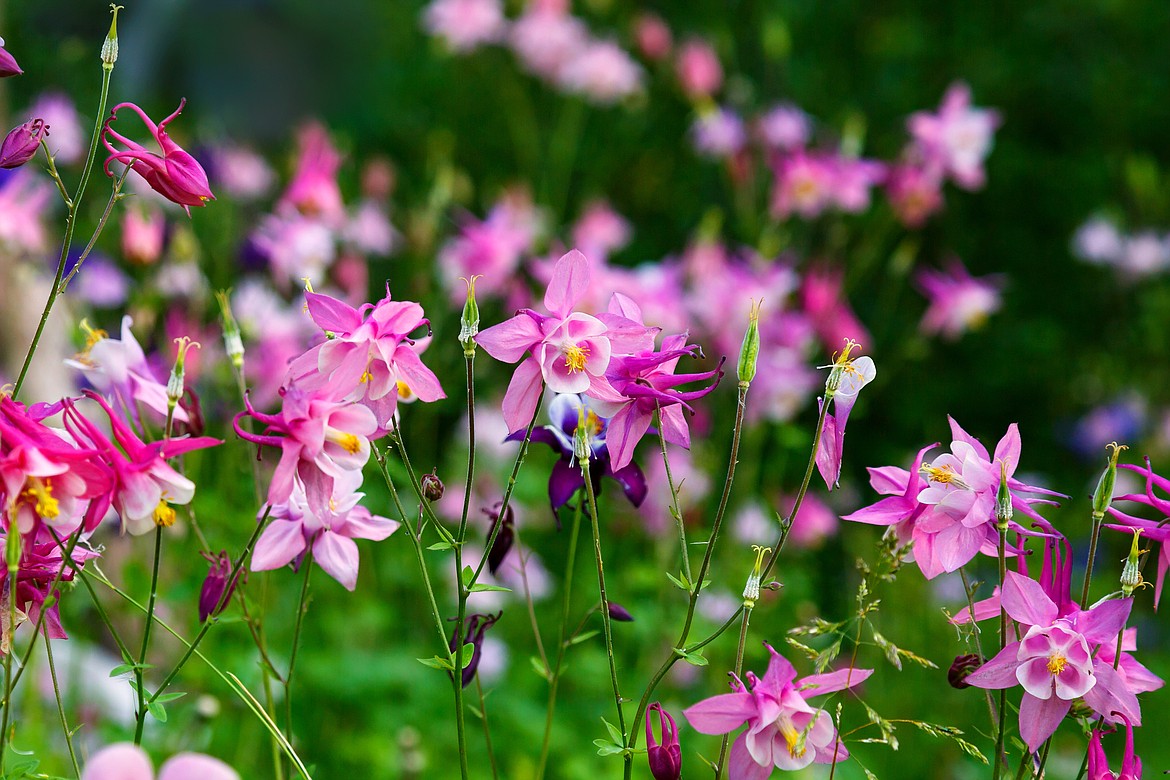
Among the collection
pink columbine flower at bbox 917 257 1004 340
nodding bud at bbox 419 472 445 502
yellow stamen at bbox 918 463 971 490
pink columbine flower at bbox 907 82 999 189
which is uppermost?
yellow stamen at bbox 918 463 971 490

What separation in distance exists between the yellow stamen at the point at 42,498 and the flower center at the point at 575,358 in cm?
46

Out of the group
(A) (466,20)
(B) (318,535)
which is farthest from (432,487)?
(A) (466,20)

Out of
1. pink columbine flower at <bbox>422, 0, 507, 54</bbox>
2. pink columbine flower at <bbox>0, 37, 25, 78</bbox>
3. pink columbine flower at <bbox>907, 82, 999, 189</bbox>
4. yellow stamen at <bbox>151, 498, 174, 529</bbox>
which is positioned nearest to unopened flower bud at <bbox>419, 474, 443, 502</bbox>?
yellow stamen at <bbox>151, 498, 174, 529</bbox>

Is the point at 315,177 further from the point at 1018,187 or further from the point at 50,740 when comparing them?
the point at 1018,187

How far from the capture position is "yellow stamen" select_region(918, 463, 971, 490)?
1086mm

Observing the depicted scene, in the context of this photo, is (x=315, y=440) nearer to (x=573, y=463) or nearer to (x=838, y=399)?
(x=573, y=463)

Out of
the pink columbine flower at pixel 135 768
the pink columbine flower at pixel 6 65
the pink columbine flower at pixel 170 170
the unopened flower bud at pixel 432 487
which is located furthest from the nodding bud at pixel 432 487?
the pink columbine flower at pixel 6 65

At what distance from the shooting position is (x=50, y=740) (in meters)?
2.53

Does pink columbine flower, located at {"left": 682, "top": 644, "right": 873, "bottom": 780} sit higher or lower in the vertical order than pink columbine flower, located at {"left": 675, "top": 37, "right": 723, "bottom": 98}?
higher

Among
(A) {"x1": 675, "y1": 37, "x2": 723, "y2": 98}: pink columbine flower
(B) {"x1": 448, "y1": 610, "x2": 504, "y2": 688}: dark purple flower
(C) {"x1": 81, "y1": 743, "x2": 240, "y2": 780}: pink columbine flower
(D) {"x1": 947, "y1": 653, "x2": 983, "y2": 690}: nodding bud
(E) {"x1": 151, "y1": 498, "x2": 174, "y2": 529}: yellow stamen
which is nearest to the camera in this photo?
(C) {"x1": 81, "y1": 743, "x2": 240, "y2": 780}: pink columbine flower

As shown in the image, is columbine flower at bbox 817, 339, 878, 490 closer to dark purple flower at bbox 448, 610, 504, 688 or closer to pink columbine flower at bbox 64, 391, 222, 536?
dark purple flower at bbox 448, 610, 504, 688

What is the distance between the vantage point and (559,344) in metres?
1.10

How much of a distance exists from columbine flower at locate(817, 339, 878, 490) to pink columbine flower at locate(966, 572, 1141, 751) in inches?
7.5

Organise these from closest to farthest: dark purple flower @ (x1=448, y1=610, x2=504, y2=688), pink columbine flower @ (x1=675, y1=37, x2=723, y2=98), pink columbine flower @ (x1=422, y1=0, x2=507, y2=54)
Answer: dark purple flower @ (x1=448, y1=610, x2=504, y2=688) → pink columbine flower @ (x1=675, y1=37, x2=723, y2=98) → pink columbine flower @ (x1=422, y1=0, x2=507, y2=54)
